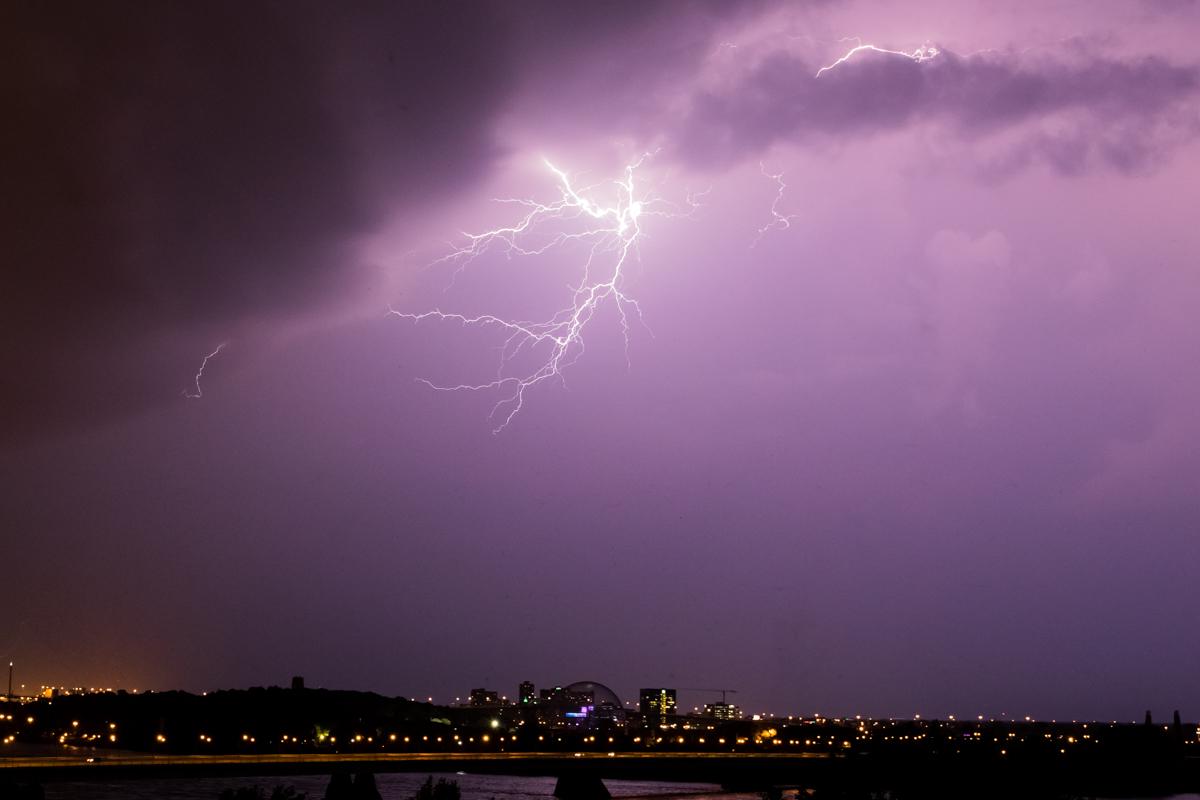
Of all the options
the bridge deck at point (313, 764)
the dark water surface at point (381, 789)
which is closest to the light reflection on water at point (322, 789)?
the dark water surface at point (381, 789)

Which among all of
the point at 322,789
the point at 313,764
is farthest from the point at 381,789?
the point at 313,764

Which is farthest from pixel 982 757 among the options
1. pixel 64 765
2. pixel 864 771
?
pixel 64 765

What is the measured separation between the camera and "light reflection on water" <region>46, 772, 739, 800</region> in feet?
265

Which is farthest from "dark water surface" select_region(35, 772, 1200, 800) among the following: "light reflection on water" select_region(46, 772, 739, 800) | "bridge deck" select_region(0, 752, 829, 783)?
"bridge deck" select_region(0, 752, 829, 783)

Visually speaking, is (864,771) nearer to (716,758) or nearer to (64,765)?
(716,758)

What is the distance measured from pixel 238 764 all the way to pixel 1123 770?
104571mm

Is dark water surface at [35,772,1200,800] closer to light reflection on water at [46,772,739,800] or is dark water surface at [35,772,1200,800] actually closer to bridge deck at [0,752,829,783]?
light reflection on water at [46,772,739,800]

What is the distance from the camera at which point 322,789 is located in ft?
303

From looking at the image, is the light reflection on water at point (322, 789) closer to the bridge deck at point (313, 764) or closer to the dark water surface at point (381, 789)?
the dark water surface at point (381, 789)

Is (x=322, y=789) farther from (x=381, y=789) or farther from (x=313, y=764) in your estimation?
(x=313, y=764)

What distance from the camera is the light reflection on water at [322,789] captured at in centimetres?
8062

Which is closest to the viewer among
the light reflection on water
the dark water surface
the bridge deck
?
the bridge deck

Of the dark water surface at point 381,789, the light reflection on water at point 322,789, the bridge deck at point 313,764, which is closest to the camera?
the bridge deck at point 313,764

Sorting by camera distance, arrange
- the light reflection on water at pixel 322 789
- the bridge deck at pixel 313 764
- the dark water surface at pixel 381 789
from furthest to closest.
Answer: the dark water surface at pixel 381 789 < the light reflection on water at pixel 322 789 < the bridge deck at pixel 313 764
